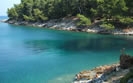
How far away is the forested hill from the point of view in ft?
135

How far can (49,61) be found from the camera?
22000 mm

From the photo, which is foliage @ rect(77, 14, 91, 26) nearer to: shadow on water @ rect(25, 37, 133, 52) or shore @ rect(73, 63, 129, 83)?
shadow on water @ rect(25, 37, 133, 52)

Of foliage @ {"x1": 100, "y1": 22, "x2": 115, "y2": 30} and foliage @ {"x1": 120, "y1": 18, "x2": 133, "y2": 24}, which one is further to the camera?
foliage @ {"x1": 100, "y1": 22, "x2": 115, "y2": 30}

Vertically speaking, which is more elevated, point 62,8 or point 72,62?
point 62,8

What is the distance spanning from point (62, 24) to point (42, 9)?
1966 centimetres

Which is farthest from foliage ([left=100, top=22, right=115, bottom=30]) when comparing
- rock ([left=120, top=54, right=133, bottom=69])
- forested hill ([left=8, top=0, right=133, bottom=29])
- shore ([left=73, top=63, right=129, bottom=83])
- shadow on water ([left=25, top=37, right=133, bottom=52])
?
rock ([left=120, top=54, right=133, bottom=69])

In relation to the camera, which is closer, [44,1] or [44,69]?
[44,69]

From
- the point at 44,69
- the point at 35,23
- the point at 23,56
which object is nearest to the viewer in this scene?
the point at 44,69

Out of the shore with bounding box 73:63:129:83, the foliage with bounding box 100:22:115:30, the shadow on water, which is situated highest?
the foliage with bounding box 100:22:115:30

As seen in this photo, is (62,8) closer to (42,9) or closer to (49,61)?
(42,9)

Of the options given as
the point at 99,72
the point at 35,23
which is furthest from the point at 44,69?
the point at 35,23

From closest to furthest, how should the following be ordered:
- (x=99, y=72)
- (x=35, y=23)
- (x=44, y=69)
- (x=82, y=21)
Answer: (x=99, y=72), (x=44, y=69), (x=82, y=21), (x=35, y=23)

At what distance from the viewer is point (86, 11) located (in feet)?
184

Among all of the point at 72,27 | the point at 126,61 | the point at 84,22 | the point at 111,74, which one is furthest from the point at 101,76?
the point at 72,27
